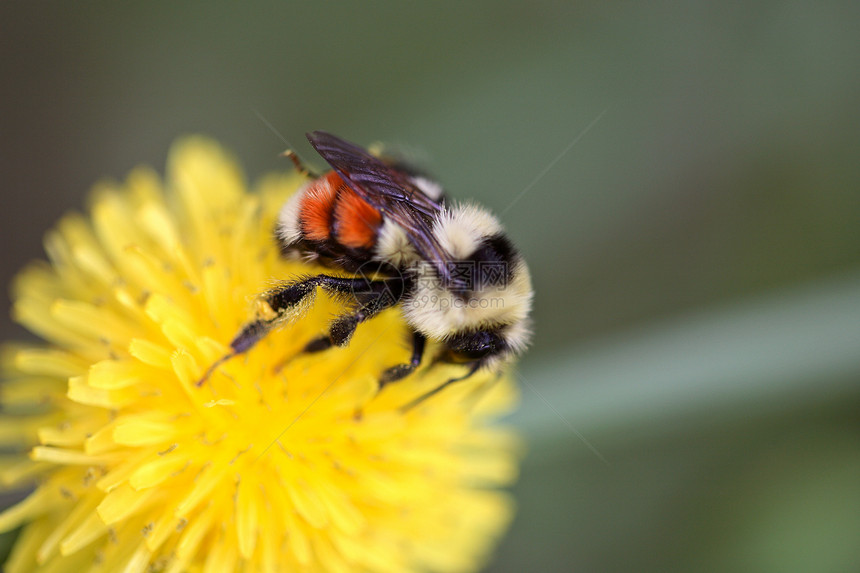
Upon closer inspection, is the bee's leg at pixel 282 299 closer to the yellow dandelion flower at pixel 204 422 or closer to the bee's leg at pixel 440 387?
the yellow dandelion flower at pixel 204 422

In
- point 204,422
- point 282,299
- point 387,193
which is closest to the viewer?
point 387,193

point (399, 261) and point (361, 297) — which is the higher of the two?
point (399, 261)

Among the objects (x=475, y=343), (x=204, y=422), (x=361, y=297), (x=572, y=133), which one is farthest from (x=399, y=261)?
(x=572, y=133)

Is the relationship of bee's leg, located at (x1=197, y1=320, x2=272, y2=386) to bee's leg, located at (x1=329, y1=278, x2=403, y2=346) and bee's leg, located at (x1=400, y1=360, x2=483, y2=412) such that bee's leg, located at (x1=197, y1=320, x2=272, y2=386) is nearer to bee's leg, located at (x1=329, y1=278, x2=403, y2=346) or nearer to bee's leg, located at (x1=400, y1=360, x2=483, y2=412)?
bee's leg, located at (x1=329, y1=278, x2=403, y2=346)

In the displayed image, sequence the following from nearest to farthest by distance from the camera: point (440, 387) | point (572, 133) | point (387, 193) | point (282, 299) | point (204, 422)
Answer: point (387, 193)
point (282, 299)
point (204, 422)
point (440, 387)
point (572, 133)

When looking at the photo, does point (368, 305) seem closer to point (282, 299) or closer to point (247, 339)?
point (282, 299)

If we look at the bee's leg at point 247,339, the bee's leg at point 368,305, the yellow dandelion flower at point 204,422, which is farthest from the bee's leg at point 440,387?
the bee's leg at point 247,339
